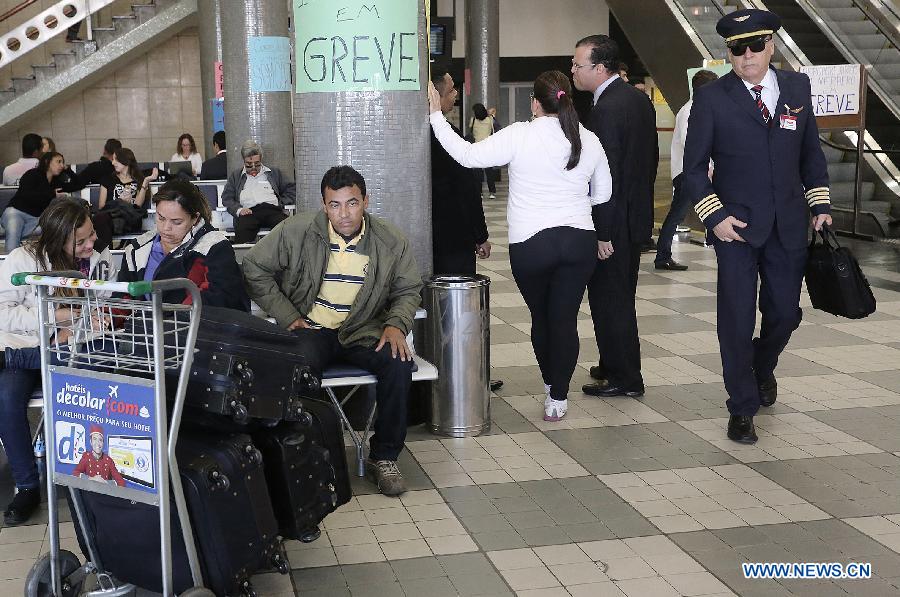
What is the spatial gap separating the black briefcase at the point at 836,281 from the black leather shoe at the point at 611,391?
3.84ft

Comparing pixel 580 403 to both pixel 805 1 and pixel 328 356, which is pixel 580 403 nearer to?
pixel 328 356

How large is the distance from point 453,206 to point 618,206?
0.86m

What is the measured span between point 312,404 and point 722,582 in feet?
4.87

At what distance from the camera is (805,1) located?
14.6 m

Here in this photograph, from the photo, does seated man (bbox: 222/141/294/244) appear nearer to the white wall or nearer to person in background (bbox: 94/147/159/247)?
person in background (bbox: 94/147/159/247)

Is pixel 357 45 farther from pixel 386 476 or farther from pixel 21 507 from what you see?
pixel 21 507

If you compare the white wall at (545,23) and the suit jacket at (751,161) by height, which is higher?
the white wall at (545,23)

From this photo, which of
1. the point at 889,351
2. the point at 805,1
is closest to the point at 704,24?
the point at 805,1

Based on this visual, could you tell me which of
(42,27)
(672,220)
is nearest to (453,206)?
(672,220)

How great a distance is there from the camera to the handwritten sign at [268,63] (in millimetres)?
10109

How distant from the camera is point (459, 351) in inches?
195

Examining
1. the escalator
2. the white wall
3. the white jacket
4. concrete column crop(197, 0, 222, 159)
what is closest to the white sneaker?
the white jacket

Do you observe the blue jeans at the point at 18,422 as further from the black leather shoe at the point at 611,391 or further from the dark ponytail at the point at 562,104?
the black leather shoe at the point at 611,391

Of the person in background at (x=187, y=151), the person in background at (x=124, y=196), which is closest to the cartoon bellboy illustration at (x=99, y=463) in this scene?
the person in background at (x=124, y=196)
